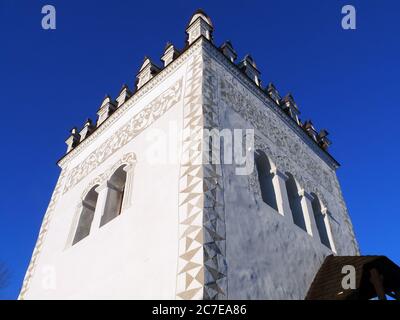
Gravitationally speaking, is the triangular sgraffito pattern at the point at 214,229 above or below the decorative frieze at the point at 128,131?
below

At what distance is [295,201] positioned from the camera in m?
9.45

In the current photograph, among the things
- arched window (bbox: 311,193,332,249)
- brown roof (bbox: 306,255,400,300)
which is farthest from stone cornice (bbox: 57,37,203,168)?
brown roof (bbox: 306,255,400,300)

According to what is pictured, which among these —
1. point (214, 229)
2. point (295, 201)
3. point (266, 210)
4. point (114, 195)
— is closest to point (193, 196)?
point (214, 229)

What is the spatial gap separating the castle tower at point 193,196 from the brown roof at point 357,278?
252 millimetres

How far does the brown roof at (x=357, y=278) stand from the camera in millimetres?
7039

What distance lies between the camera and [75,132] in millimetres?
12375

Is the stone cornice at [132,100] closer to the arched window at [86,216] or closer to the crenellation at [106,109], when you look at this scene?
the crenellation at [106,109]

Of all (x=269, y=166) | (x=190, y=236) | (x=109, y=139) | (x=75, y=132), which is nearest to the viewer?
(x=190, y=236)

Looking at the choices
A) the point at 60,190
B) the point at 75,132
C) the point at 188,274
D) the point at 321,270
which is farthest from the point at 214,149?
the point at 75,132

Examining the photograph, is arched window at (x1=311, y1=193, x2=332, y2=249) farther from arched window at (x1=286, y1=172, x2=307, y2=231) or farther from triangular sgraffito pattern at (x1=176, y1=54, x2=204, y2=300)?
triangular sgraffito pattern at (x1=176, y1=54, x2=204, y2=300)

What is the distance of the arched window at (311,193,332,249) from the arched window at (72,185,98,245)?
5.78 meters

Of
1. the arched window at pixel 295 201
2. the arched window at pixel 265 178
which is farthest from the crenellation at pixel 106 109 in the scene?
the arched window at pixel 295 201

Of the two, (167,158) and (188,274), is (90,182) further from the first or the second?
(188,274)
